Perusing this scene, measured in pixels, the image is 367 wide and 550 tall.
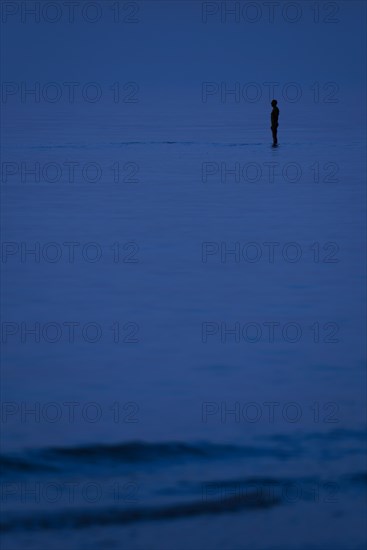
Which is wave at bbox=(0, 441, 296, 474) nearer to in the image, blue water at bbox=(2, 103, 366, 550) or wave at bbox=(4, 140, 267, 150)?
blue water at bbox=(2, 103, 366, 550)

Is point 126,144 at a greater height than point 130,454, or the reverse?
point 126,144

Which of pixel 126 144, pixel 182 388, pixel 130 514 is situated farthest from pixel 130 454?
pixel 126 144

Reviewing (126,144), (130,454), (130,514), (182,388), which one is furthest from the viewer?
(126,144)

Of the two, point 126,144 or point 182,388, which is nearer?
point 182,388

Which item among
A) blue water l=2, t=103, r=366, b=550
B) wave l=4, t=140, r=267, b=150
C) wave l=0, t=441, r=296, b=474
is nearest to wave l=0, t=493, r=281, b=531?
blue water l=2, t=103, r=366, b=550

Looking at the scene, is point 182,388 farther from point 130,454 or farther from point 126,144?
point 126,144

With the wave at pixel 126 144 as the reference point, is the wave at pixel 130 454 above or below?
below

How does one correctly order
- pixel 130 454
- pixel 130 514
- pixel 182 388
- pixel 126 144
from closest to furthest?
1. pixel 130 514
2. pixel 130 454
3. pixel 182 388
4. pixel 126 144

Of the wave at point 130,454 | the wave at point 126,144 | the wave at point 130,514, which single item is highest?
the wave at point 126,144

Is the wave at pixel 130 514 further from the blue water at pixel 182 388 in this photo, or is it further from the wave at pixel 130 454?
the wave at pixel 130 454

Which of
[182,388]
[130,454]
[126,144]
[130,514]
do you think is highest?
[126,144]

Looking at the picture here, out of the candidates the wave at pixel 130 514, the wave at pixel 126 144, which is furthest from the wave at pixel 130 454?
the wave at pixel 126 144

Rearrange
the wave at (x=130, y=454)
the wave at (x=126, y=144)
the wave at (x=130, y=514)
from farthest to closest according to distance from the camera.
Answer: the wave at (x=126, y=144) → the wave at (x=130, y=454) → the wave at (x=130, y=514)

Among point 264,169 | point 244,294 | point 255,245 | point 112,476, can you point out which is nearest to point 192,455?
point 112,476
